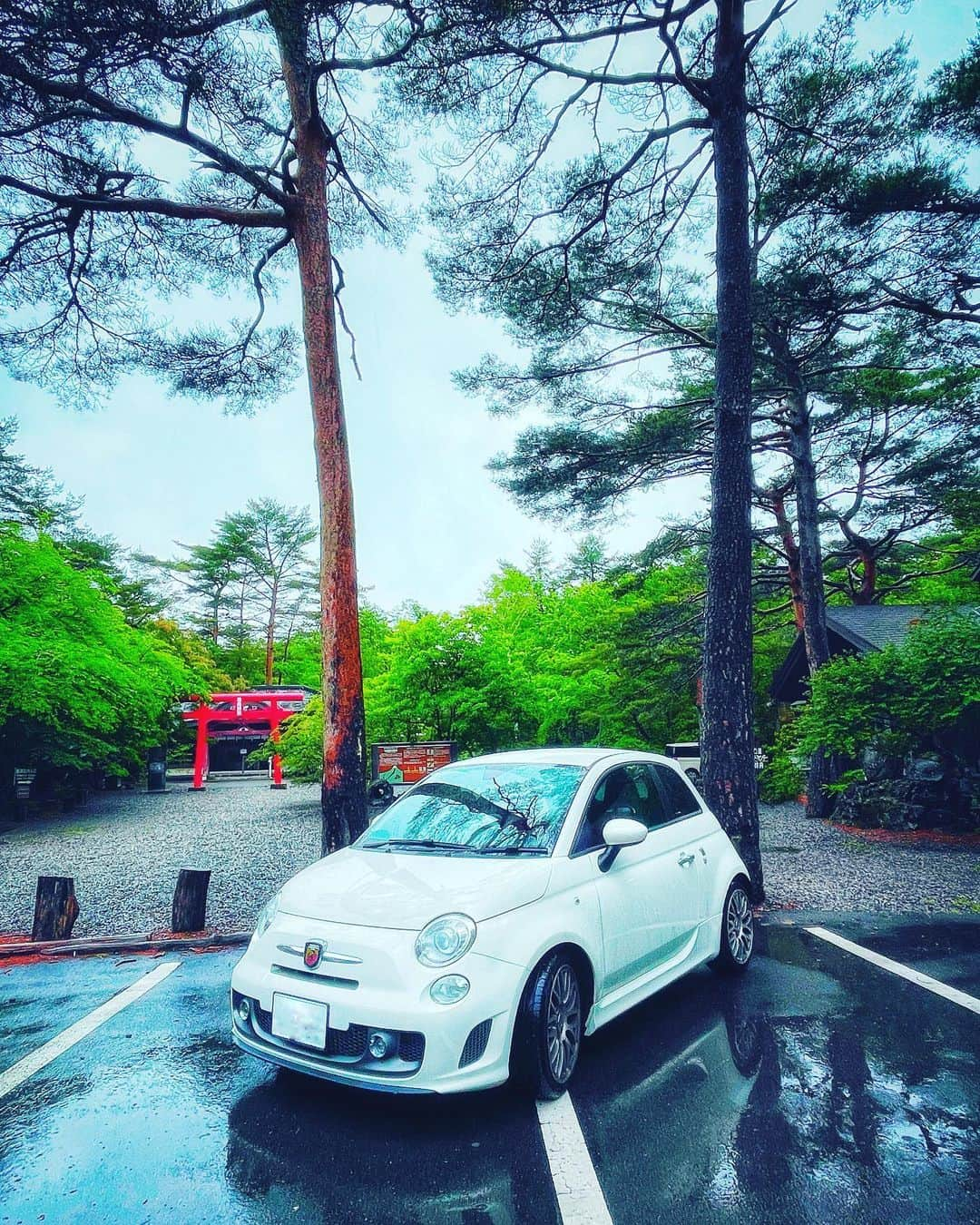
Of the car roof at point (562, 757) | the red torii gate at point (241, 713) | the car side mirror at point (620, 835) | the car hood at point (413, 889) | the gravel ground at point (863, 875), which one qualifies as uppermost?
the red torii gate at point (241, 713)

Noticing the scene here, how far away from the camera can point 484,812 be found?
3867 mm

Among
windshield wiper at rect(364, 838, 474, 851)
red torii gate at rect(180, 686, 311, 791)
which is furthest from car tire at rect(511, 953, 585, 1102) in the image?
red torii gate at rect(180, 686, 311, 791)

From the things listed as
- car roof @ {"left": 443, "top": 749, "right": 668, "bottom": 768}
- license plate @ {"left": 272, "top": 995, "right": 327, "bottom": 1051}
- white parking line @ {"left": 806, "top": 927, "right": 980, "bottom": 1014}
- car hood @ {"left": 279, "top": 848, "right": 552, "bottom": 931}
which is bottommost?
white parking line @ {"left": 806, "top": 927, "right": 980, "bottom": 1014}

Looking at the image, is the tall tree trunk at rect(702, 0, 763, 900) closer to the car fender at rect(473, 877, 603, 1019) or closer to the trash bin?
the car fender at rect(473, 877, 603, 1019)

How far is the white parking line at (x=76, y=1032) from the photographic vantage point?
3.37m

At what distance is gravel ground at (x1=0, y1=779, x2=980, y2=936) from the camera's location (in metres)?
7.01

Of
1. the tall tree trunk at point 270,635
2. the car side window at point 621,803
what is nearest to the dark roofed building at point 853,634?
the car side window at point 621,803

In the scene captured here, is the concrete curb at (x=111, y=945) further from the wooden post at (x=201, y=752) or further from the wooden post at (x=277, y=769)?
the wooden post at (x=201, y=752)

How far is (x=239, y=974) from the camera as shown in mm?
3139

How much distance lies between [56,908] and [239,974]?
3.79 metres

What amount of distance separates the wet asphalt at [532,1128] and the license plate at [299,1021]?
0.37 m

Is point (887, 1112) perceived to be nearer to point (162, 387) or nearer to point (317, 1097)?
point (317, 1097)

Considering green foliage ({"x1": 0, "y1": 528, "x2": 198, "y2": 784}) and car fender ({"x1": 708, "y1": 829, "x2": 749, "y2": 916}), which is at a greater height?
green foliage ({"x1": 0, "y1": 528, "x2": 198, "y2": 784})

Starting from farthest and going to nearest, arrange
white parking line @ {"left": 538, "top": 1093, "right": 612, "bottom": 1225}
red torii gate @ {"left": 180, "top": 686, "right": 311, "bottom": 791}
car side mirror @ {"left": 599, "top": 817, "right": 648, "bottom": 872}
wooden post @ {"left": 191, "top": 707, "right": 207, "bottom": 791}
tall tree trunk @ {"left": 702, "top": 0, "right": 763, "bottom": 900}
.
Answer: red torii gate @ {"left": 180, "top": 686, "right": 311, "bottom": 791} < wooden post @ {"left": 191, "top": 707, "right": 207, "bottom": 791} < tall tree trunk @ {"left": 702, "top": 0, "right": 763, "bottom": 900} < car side mirror @ {"left": 599, "top": 817, "right": 648, "bottom": 872} < white parking line @ {"left": 538, "top": 1093, "right": 612, "bottom": 1225}
